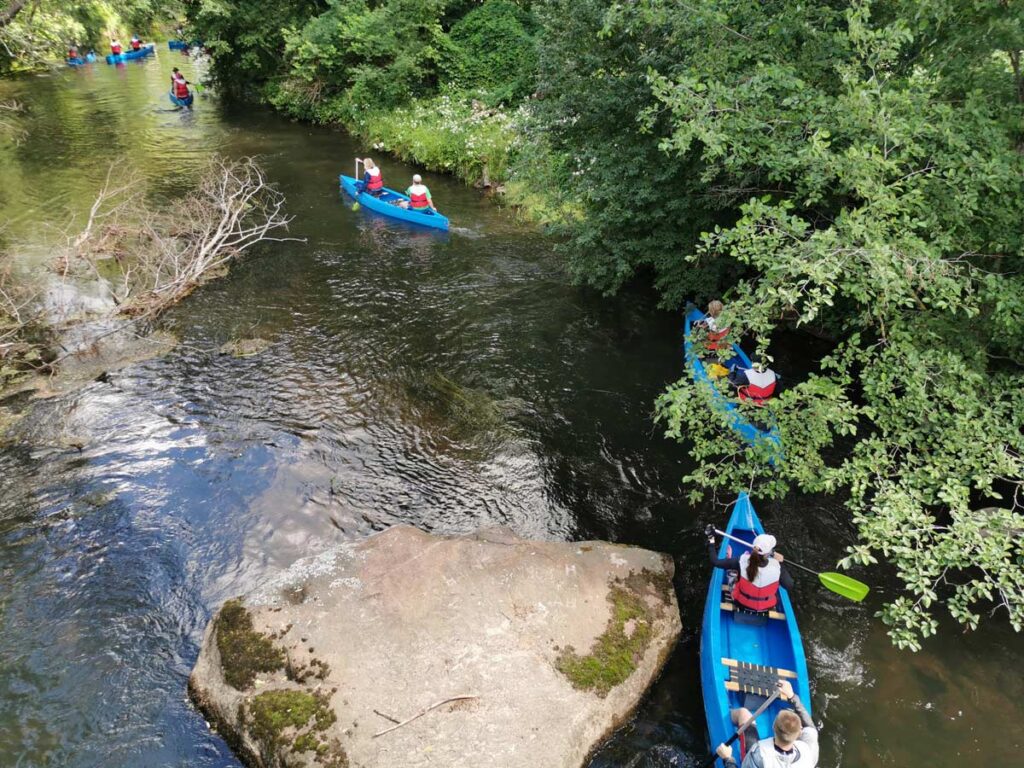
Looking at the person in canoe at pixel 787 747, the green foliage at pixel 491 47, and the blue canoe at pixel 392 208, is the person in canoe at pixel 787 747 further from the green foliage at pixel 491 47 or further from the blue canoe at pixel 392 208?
the green foliage at pixel 491 47

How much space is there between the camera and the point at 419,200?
647 inches

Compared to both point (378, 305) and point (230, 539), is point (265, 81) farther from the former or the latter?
point (230, 539)

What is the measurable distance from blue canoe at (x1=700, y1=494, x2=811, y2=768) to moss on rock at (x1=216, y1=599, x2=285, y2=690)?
13.2ft

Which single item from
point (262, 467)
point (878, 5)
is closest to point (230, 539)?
point (262, 467)

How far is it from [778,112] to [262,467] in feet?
26.0

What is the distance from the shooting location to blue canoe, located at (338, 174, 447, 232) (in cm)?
1638

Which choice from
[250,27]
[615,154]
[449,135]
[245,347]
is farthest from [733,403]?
[250,27]

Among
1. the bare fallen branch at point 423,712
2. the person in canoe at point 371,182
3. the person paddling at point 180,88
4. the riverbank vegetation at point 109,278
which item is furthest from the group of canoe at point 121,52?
the bare fallen branch at point 423,712

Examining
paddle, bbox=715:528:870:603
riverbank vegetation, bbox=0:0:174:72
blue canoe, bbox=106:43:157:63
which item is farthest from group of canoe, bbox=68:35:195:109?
paddle, bbox=715:528:870:603

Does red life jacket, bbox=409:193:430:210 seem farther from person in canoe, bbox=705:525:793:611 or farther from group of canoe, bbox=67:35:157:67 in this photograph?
group of canoe, bbox=67:35:157:67

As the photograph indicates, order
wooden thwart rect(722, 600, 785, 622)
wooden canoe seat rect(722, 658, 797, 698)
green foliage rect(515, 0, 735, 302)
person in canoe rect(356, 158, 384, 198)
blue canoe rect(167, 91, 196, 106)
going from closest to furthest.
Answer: wooden canoe seat rect(722, 658, 797, 698)
wooden thwart rect(722, 600, 785, 622)
green foliage rect(515, 0, 735, 302)
person in canoe rect(356, 158, 384, 198)
blue canoe rect(167, 91, 196, 106)

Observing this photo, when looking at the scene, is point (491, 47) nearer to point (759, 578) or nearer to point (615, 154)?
point (615, 154)

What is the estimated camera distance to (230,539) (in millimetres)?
7688

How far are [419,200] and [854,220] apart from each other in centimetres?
1266
